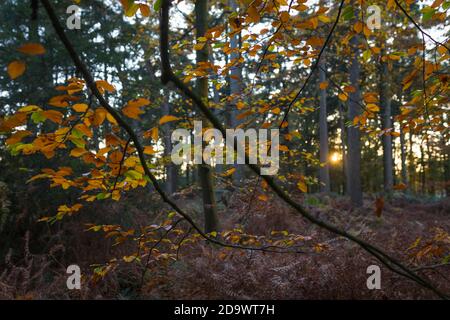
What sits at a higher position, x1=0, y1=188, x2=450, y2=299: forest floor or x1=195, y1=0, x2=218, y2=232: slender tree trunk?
x1=195, y1=0, x2=218, y2=232: slender tree trunk

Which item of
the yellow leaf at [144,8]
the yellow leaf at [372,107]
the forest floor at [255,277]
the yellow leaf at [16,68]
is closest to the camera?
the yellow leaf at [16,68]

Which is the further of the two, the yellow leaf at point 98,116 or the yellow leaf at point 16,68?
the yellow leaf at point 98,116

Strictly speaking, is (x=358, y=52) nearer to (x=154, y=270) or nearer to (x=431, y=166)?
(x=154, y=270)

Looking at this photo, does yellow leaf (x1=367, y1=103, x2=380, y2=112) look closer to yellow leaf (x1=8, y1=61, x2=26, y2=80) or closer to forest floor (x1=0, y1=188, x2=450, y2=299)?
forest floor (x1=0, y1=188, x2=450, y2=299)

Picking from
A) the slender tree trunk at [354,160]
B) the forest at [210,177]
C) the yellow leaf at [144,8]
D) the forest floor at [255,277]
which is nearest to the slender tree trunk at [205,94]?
the forest at [210,177]

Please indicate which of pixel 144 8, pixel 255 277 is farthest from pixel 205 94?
pixel 144 8

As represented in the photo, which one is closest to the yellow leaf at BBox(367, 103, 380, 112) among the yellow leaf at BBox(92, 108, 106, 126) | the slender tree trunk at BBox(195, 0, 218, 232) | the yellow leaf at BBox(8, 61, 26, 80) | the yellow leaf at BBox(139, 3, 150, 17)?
the yellow leaf at BBox(139, 3, 150, 17)

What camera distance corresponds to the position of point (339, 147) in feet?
104

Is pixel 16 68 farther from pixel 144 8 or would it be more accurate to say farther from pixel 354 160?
pixel 354 160

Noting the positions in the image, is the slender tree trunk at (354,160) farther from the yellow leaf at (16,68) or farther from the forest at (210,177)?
the yellow leaf at (16,68)

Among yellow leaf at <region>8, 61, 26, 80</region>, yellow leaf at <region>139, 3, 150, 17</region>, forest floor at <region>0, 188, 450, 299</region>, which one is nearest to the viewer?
yellow leaf at <region>8, 61, 26, 80</region>

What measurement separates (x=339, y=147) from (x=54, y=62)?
2520 centimetres

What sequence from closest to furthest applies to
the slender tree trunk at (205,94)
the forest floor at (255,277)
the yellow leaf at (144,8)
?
the yellow leaf at (144,8) → the forest floor at (255,277) → the slender tree trunk at (205,94)

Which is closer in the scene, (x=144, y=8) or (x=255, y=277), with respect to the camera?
(x=144, y=8)
